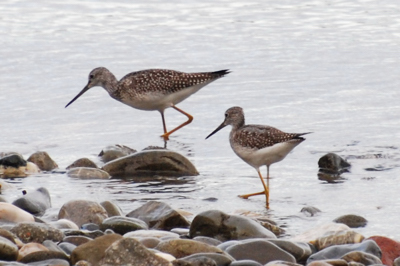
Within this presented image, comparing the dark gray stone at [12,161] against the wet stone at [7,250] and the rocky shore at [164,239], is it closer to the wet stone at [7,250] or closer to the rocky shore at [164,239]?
the rocky shore at [164,239]

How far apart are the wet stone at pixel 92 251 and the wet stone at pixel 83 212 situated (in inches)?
58.0

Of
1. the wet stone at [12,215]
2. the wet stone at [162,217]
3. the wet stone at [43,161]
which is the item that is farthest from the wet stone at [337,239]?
the wet stone at [43,161]

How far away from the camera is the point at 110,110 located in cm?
1361

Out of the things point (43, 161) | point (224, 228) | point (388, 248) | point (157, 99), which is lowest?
point (388, 248)

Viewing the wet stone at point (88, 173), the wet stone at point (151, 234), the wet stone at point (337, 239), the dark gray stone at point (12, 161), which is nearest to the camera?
the wet stone at point (151, 234)

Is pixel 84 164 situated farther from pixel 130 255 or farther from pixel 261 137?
pixel 130 255

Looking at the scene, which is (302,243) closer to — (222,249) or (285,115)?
(222,249)

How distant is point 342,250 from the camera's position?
21.4 feet

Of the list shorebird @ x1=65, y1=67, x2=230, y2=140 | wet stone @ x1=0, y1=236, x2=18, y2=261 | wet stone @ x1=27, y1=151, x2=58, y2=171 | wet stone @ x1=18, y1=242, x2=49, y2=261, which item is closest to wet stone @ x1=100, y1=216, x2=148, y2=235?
wet stone @ x1=18, y1=242, x2=49, y2=261

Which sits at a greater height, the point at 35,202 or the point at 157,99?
the point at 157,99

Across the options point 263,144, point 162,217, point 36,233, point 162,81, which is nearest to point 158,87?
point 162,81

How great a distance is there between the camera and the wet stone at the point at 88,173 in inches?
386

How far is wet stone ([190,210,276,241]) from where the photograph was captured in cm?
709

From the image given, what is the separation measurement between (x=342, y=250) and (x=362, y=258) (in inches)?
10.6
